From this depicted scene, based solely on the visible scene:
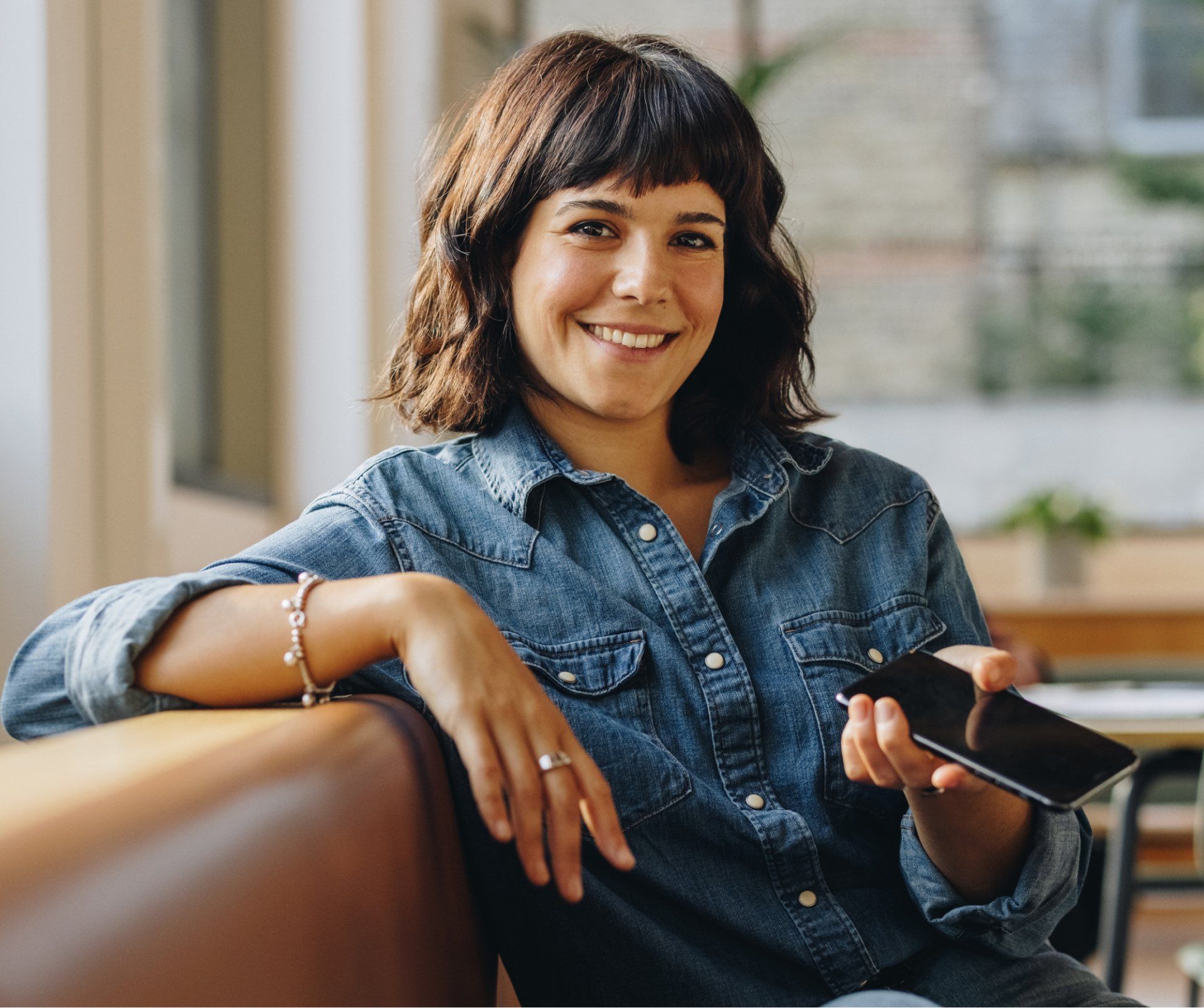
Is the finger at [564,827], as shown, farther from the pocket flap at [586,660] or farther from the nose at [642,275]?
the nose at [642,275]

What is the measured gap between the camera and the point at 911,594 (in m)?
1.28

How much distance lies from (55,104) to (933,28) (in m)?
4.00

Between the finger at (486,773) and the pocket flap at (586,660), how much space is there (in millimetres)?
269

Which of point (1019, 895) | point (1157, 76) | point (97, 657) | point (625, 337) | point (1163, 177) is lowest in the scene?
point (1019, 895)

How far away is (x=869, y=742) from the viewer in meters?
0.98

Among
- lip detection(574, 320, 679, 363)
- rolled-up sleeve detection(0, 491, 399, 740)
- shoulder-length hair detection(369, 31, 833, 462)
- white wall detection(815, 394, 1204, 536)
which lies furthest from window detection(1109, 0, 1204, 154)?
rolled-up sleeve detection(0, 491, 399, 740)

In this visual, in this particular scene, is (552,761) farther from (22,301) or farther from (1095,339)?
(1095,339)

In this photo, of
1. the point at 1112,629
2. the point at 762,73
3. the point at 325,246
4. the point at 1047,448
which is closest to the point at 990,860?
the point at 325,246

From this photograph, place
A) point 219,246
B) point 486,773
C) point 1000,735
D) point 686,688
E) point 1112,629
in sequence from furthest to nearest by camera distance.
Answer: point 1112,629 < point 219,246 < point 686,688 < point 1000,735 < point 486,773

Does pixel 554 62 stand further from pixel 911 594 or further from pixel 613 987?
pixel 613 987

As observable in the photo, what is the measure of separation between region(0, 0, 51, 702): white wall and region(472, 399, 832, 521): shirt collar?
1.76 ft

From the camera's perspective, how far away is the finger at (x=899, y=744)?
96 centimetres

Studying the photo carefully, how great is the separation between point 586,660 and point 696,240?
0.43m

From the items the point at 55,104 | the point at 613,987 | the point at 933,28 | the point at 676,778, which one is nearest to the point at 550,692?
the point at 676,778
